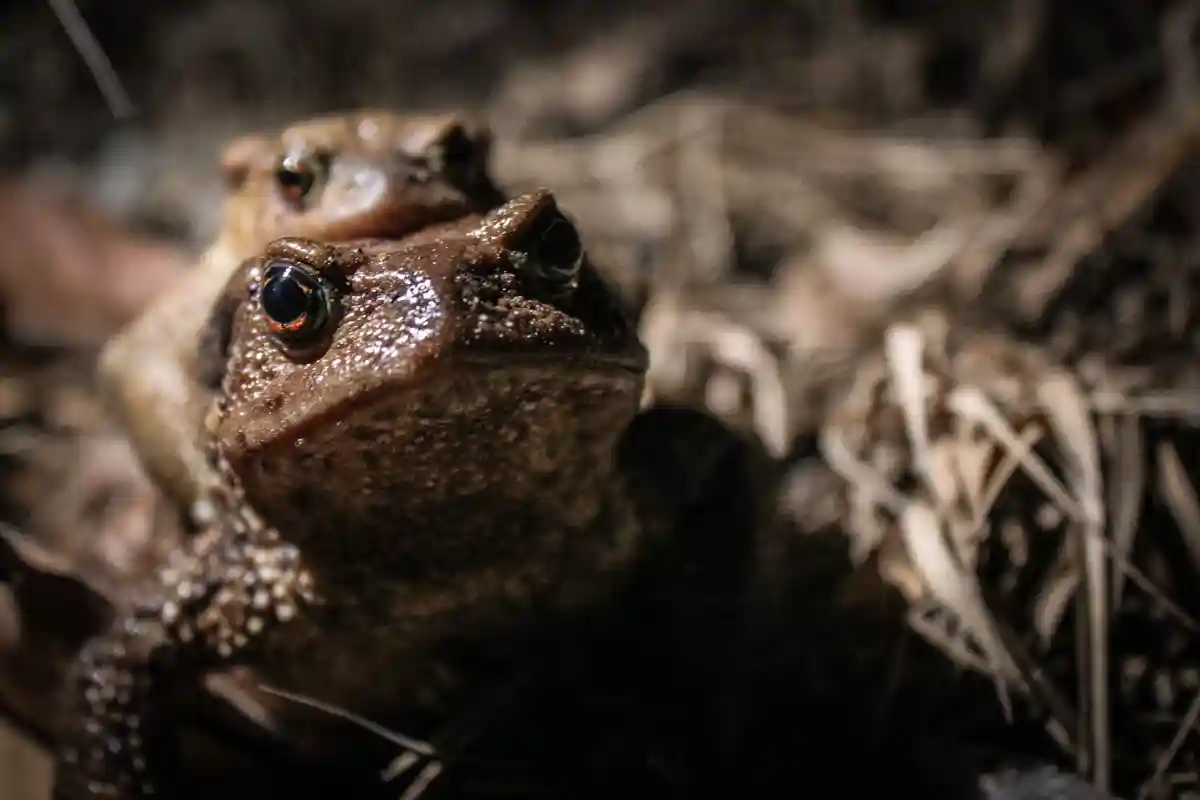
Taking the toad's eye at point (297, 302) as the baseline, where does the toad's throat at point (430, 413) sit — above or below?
below

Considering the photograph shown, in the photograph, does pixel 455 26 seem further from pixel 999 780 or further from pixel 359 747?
pixel 999 780

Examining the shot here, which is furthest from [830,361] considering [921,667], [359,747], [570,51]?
[570,51]

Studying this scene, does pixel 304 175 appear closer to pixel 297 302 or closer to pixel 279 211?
pixel 279 211


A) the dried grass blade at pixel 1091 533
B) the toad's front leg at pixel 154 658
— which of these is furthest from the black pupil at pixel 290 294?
the dried grass blade at pixel 1091 533

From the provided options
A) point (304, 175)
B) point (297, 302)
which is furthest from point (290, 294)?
point (304, 175)

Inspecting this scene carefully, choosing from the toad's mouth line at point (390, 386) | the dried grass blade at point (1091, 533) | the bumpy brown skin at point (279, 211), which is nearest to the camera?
the toad's mouth line at point (390, 386)

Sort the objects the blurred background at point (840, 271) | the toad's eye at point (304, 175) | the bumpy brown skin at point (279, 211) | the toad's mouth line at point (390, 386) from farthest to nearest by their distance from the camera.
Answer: the toad's eye at point (304, 175)
the bumpy brown skin at point (279, 211)
the blurred background at point (840, 271)
the toad's mouth line at point (390, 386)

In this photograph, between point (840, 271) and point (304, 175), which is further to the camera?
point (840, 271)

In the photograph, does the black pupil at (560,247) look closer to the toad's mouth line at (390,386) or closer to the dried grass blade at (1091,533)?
the toad's mouth line at (390,386)
